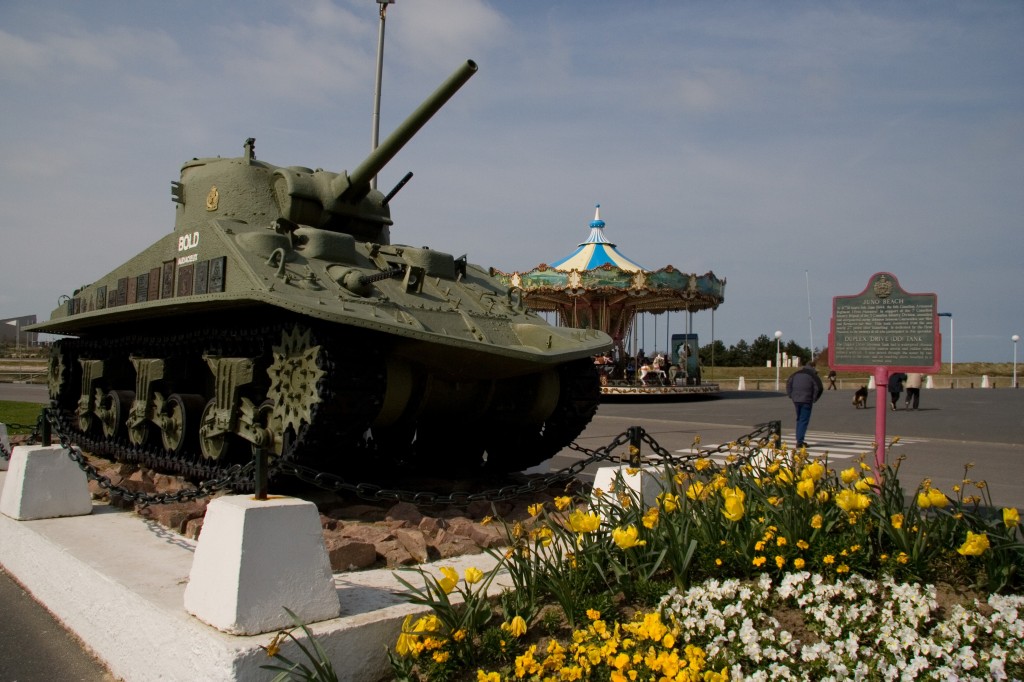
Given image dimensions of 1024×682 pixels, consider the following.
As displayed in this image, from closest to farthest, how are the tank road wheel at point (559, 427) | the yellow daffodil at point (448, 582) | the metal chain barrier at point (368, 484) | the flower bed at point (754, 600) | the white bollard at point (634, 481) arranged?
the flower bed at point (754, 600)
the yellow daffodil at point (448, 582)
the metal chain barrier at point (368, 484)
the white bollard at point (634, 481)
the tank road wheel at point (559, 427)

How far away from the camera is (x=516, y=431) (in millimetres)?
8281

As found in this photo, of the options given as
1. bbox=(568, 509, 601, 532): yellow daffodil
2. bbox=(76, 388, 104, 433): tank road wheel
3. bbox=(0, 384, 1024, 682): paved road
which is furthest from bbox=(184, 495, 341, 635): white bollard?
bbox=(76, 388, 104, 433): tank road wheel

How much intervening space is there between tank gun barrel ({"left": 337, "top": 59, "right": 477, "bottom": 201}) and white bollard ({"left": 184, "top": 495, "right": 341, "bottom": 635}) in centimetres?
471

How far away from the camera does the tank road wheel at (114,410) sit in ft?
29.8

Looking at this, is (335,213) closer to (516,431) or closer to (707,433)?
(516,431)

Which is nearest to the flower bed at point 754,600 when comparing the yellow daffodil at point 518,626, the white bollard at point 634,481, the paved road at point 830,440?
the yellow daffodil at point 518,626

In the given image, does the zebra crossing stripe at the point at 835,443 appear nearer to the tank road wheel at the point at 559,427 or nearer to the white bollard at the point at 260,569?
the tank road wheel at the point at 559,427

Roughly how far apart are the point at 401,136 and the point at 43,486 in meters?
4.13

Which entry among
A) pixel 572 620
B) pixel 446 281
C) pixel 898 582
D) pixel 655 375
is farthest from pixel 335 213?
pixel 655 375

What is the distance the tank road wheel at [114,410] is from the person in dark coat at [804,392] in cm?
892

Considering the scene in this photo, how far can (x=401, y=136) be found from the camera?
7.99 m

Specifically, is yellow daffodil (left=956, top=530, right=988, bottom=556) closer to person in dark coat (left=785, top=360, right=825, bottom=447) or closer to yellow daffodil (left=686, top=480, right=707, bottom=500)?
yellow daffodil (left=686, top=480, right=707, bottom=500)

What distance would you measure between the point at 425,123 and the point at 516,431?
2.96 m

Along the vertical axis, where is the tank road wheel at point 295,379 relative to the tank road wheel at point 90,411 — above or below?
above
